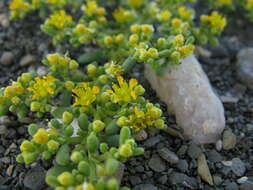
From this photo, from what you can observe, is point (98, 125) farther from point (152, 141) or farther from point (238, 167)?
point (238, 167)

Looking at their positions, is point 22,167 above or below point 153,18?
below

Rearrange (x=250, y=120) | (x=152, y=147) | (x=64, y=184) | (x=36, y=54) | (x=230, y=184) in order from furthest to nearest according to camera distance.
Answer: (x=36, y=54), (x=250, y=120), (x=152, y=147), (x=230, y=184), (x=64, y=184)

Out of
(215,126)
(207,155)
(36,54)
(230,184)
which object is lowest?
(230,184)

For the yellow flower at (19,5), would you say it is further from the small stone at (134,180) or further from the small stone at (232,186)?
the small stone at (232,186)

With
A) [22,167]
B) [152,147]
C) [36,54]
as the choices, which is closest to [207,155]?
[152,147]

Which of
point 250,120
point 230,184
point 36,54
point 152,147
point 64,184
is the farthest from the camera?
point 36,54

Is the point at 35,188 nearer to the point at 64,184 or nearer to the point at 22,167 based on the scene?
the point at 22,167

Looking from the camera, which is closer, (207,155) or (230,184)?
(230,184)
